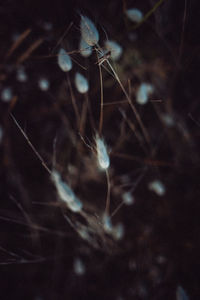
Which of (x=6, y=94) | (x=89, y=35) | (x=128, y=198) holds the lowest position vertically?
(x=128, y=198)

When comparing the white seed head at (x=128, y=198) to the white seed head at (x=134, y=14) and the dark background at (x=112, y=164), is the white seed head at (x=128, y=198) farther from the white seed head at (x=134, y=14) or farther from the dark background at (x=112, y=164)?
the white seed head at (x=134, y=14)

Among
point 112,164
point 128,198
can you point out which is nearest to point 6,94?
point 112,164

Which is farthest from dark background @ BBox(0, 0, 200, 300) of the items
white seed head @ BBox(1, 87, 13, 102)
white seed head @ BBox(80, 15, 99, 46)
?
white seed head @ BBox(80, 15, 99, 46)

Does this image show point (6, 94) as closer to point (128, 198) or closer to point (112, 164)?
point (112, 164)

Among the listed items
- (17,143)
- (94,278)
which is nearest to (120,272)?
(94,278)

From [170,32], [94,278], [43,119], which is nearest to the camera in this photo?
[170,32]

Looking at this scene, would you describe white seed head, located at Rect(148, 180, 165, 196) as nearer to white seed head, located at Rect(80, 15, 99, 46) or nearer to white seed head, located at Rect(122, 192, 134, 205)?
white seed head, located at Rect(122, 192, 134, 205)

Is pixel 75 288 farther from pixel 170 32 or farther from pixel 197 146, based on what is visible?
pixel 170 32
